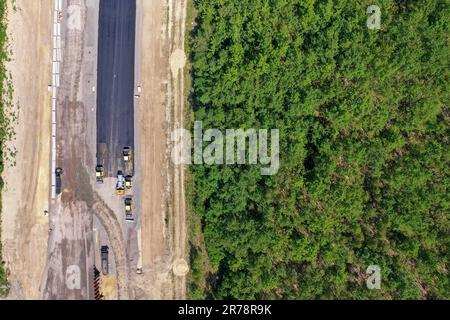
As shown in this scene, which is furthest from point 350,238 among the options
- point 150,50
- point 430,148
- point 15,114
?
point 15,114

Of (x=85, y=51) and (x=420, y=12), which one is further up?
(x=420, y=12)

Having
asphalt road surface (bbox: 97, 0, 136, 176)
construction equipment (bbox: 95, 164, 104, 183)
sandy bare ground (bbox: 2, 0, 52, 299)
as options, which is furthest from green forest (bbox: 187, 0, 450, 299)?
sandy bare ground (bbox: 2, 0, 52, 299)

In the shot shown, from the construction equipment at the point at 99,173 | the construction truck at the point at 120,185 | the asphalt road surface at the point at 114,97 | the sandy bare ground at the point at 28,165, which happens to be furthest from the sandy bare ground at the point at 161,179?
the sandy bare ground at the point at 28,165

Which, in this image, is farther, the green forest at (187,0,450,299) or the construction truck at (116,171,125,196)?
the construction truck at (116,171,125,196)

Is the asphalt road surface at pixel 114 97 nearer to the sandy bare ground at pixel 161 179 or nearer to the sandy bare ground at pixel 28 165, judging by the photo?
the sandy bare ground at pixel 161 179

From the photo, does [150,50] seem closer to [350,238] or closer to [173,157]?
[173,157]

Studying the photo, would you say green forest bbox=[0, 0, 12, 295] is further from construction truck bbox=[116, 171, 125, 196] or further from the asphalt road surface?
construction truck bbox=[116, 171, 125, 196]

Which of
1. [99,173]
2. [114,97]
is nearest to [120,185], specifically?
[99,173]
